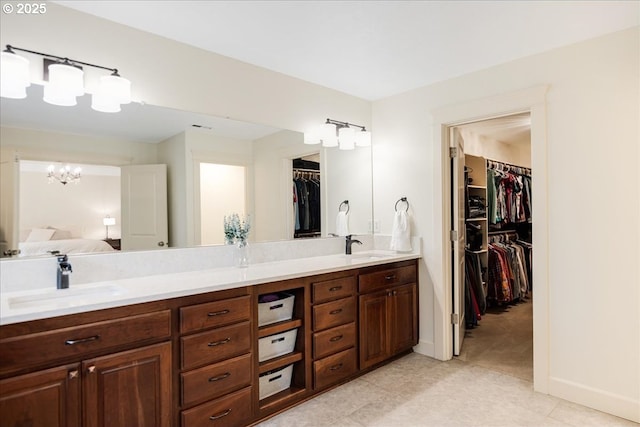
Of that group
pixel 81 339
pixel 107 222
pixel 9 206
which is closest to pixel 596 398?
pixel 81 339

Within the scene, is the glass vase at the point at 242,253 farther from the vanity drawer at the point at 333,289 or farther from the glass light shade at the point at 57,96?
the glass light shade at the point at 57,96

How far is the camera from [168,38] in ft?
7.53

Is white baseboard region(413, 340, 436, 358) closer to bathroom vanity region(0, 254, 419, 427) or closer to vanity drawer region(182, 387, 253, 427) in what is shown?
bathroom vanity region(0, 254, 419, 427)

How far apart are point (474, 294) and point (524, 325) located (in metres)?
0.61

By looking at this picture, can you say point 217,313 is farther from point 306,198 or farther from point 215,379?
point 306,198

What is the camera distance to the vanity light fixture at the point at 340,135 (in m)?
3.16

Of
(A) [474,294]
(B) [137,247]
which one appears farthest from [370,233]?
(B) [137,247]

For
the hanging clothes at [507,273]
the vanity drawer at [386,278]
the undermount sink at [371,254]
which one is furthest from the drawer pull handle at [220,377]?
the hanging clothes at [507,273]

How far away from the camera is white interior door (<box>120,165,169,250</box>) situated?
87.4 inches

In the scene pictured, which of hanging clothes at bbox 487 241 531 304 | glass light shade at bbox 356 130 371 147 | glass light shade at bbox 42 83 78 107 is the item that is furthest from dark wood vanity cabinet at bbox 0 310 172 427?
hanging clothes at bbox 487 241 531 304

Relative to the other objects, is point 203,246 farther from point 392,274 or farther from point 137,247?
point 392,274

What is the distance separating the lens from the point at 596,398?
232 centimetres

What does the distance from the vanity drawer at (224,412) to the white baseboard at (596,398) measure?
2.07 metres

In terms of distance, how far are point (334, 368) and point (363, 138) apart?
2.06m
